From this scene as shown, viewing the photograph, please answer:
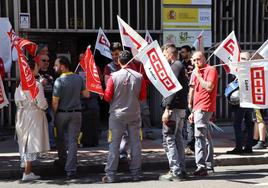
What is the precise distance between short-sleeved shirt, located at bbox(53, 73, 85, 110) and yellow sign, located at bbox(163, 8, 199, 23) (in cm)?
472

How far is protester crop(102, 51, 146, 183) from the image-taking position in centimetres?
699

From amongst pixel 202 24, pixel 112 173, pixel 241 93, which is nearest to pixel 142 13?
pixel 202 24

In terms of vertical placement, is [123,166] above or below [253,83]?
below

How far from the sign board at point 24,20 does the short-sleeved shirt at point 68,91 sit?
3.88 metres

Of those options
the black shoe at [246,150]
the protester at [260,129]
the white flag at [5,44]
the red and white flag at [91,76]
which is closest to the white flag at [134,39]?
the red and white flag at [91,76]

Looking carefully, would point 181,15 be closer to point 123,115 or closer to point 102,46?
point 102,46

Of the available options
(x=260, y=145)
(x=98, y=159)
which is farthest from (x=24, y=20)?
(x=260, y=145)

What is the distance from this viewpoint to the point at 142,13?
11.8 m

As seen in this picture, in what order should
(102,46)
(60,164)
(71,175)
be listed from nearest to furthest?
1. (71,175)
2. (60,164)
3. (102,46)

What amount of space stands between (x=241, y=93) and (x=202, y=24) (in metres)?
4.42

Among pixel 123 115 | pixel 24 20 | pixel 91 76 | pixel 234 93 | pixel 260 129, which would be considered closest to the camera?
pixel 123 115

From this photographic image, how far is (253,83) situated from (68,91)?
2.81m

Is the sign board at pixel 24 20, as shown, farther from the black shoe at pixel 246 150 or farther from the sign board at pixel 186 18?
the black shoe at pixel 246 150

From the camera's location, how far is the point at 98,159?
27.5 feet
